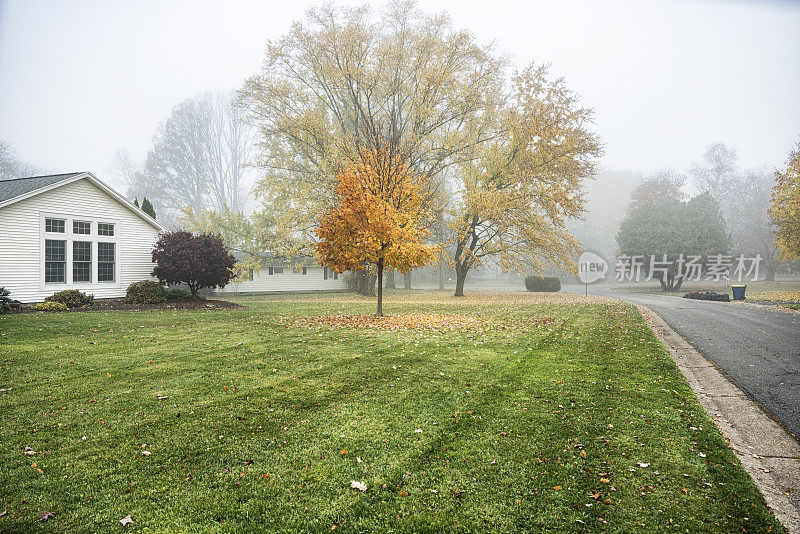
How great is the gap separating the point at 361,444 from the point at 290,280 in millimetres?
31968

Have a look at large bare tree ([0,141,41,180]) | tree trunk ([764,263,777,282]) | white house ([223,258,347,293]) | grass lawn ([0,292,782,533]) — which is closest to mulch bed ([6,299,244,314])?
grass lawn ([0,292,782,533])

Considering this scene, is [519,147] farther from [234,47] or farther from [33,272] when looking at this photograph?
[234,47]

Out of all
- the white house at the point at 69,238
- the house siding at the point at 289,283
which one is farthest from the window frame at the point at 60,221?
the house siding at the point at 289,283

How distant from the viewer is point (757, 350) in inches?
346

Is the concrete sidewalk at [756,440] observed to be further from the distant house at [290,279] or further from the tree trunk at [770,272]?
the tree trunk at [770,272]

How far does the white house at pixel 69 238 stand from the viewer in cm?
1570

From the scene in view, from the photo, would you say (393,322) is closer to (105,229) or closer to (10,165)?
(105,229)

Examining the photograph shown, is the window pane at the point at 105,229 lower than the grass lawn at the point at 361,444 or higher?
higher

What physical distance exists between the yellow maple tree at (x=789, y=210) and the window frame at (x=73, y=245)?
3525 cm

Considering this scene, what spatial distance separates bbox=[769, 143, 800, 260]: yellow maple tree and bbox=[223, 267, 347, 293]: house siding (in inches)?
1215

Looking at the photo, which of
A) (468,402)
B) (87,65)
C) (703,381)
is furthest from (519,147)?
(87,65)

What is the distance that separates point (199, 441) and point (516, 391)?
4.12 meters

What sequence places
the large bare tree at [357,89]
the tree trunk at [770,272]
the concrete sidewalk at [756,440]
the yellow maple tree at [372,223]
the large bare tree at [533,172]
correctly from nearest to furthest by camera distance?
the concrete sidewalk at [756,440] < the yellow maple tree at [372,223] < the large bare tree at [533,172] < the large bare tree at [357,89] < the tree trunk at [770,272]

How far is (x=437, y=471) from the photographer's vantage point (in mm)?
3605
